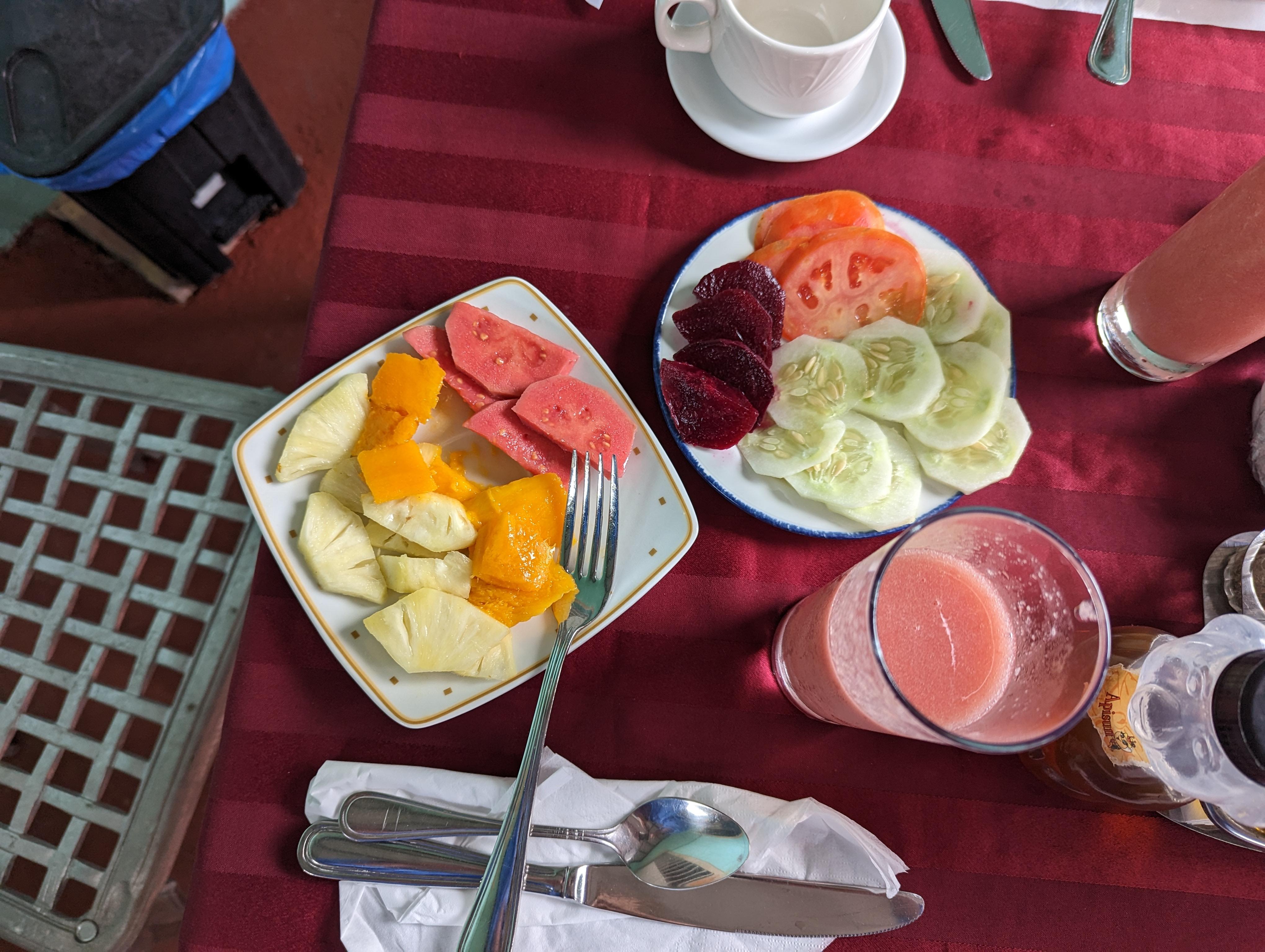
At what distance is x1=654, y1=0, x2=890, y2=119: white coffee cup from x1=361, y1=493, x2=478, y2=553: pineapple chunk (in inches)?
23.6

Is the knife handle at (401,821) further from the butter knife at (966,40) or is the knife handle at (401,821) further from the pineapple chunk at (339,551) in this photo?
the butter knife at (966,40)

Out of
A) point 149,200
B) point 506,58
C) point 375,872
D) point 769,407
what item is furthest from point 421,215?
point 149,200

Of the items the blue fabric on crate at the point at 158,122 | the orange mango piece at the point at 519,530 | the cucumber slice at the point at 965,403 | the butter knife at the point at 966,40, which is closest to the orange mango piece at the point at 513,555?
the orange mango piece at the point at 519,530

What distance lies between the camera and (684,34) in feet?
2.93

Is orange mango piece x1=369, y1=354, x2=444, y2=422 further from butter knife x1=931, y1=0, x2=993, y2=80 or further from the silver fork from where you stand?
butter knife x1=931, y1=0, x2=993, y2=80

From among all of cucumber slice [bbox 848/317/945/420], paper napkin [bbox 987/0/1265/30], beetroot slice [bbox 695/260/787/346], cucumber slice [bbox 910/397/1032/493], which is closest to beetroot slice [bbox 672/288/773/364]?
beetroot slice [bbox 695/260/787/346]

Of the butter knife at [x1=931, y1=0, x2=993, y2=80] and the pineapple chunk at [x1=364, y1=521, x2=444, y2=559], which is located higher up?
the butter knife at [x1=931, y1=0, x2=993, y2=80]

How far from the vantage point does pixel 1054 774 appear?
817 millimetres

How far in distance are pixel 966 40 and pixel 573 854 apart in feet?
3.72

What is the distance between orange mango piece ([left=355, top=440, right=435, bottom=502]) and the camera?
763 mm

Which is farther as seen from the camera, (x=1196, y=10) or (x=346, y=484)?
(x=1196, y=10)

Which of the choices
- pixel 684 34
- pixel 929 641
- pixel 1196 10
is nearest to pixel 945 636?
pixel 929 641

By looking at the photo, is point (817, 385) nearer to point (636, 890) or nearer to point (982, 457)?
point (982, 457)

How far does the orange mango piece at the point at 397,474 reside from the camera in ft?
2.50
